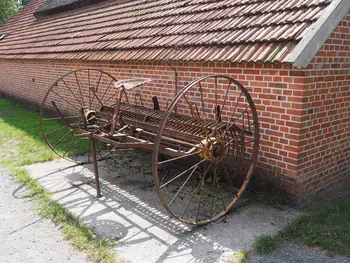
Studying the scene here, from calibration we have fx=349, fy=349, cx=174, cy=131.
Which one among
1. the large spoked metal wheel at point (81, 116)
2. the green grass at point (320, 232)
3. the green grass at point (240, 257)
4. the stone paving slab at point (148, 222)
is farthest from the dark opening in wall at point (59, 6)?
the green grass at point (240, 257)

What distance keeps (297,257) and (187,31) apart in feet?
10.7

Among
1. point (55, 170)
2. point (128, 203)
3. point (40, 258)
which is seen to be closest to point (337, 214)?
point (128, 203)

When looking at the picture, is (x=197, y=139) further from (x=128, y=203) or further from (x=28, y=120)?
(x=28, y=120)

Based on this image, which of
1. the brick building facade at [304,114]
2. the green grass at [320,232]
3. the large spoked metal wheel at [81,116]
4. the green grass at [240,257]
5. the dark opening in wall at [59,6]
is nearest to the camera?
the green grass at [240,257]

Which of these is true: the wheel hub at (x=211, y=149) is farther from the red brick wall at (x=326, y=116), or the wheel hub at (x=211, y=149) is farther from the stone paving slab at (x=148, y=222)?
the red brick wall at (x=326, y=116)

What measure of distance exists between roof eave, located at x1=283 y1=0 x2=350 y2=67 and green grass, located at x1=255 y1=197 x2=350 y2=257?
5.28 ft

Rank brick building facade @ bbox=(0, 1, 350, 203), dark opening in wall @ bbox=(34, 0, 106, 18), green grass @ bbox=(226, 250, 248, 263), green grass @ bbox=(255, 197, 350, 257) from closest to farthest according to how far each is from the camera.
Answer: green grass @ bbox=(226, 250, 248, 263)
green grass @ bbox=(255, 197, 350, 257)
brick building facade @ bbox=(0, 1, 350, 203)
dark opening in wall @ bbox=(34, 0, 106, 18)


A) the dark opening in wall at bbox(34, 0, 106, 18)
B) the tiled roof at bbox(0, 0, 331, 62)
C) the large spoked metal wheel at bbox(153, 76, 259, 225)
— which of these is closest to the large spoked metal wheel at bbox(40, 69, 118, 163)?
the tiled roof at bbox(0, 0, 331, 62)

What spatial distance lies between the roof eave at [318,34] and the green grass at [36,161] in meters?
2.53

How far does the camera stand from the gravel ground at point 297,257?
3.05 metres

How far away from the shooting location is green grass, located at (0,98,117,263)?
11.2 ft

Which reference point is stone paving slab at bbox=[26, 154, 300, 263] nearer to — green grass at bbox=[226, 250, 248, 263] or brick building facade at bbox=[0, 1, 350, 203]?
green grass at bbox=[226, 250, 248, 263]

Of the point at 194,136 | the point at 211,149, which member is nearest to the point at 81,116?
the point at 194,136

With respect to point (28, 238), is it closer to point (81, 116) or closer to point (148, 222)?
point (148, 222)
